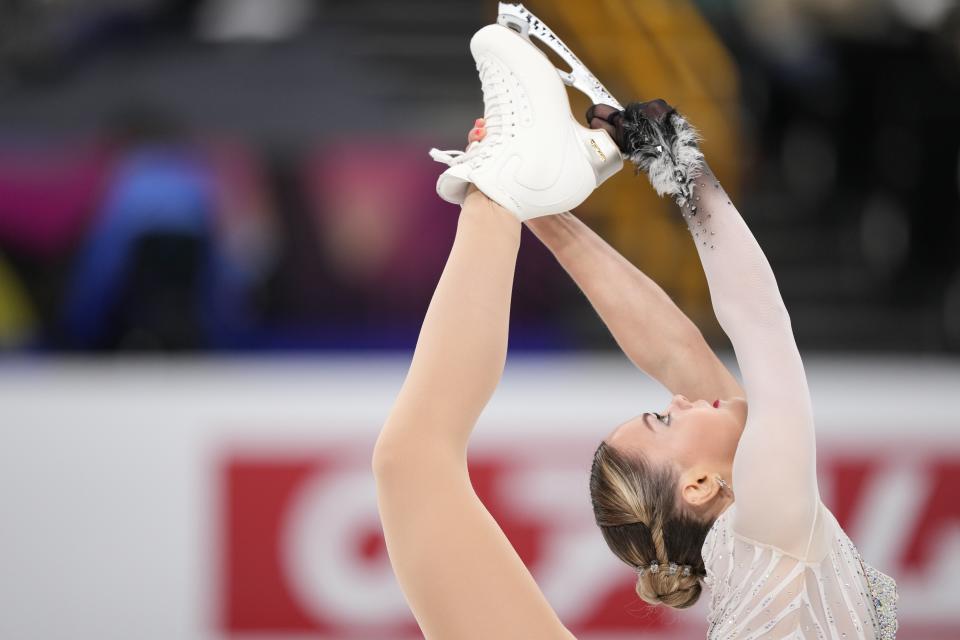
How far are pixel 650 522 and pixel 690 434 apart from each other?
0.49 feet

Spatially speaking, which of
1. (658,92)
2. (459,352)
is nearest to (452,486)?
(459,352)

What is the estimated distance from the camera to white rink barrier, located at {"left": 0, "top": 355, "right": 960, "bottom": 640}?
352 cm

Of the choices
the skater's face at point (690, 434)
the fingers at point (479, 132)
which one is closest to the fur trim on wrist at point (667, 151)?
the fingers at point (479, 132)

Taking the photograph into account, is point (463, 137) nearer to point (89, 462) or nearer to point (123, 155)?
point (123, 155)

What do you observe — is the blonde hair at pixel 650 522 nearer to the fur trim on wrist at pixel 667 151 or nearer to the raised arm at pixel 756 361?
the raised arm at pixel 756 361

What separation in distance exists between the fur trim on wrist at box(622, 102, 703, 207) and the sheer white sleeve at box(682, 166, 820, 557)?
5 centimetres

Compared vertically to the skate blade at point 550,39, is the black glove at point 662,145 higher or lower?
lower

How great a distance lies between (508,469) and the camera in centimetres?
356

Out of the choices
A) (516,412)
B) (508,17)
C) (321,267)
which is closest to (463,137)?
(321,267)

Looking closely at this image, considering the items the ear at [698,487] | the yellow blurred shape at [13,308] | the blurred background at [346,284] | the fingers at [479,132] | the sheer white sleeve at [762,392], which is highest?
the fingers at [479,132]

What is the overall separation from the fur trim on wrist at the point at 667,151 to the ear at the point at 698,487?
1.35 ft

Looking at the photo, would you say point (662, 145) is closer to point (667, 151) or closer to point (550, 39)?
point (667, 151)

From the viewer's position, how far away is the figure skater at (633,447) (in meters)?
1.67

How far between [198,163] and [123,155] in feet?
1.03
